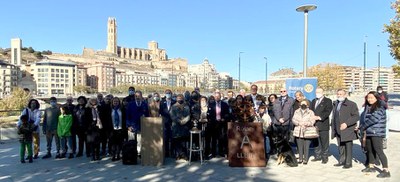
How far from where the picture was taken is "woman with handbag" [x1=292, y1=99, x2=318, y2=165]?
7.05 m

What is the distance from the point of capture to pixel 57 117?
27.5 ft

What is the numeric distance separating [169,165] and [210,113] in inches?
66.9

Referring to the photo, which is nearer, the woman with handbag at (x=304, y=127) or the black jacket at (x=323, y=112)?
the woman with handbag at (x=304, y=127)

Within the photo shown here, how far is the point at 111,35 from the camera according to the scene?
629 ft

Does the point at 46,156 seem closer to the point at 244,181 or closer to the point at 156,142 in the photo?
the point at 156,142

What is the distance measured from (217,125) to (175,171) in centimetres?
184

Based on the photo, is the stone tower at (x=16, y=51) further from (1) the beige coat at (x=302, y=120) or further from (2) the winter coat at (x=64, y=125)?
(1) the beige coat at (x=302, y=120)

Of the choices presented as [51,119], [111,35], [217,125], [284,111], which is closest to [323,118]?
[284,111]

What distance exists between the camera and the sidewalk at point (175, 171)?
6176mm

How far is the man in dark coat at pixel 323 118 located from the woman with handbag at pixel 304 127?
0.78 ft

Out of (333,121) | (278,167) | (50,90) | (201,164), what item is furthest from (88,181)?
(50,90)

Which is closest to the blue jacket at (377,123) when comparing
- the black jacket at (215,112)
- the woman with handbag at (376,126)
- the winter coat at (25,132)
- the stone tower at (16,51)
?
the woman with handbag at (376,126)

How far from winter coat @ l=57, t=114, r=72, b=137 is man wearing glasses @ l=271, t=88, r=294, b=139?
5.50 metres

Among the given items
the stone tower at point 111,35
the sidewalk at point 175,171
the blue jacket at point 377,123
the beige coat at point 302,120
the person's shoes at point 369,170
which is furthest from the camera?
the stone tower at point 111,35
